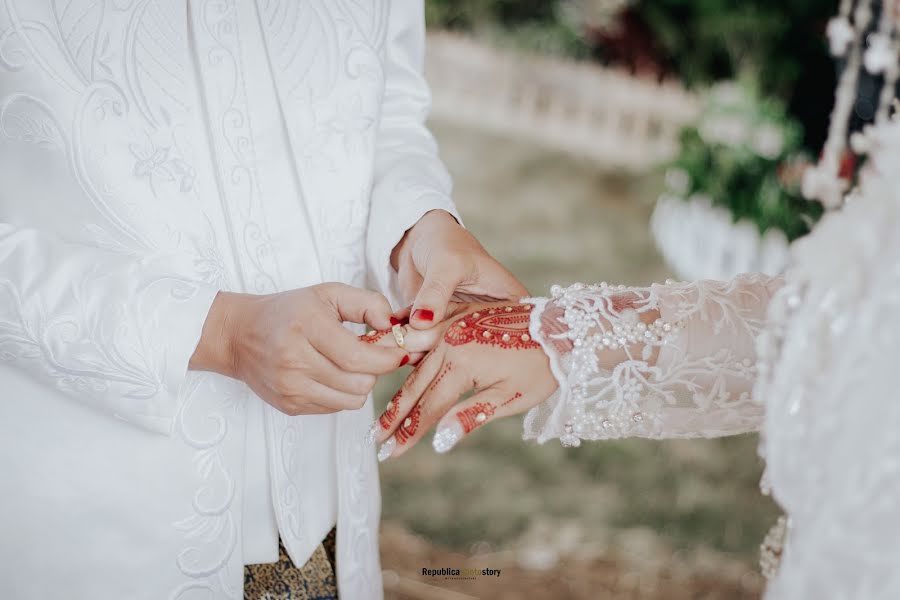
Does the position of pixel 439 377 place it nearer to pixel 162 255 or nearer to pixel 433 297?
pixel 433 297

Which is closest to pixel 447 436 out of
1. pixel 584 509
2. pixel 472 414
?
pixel 472 414

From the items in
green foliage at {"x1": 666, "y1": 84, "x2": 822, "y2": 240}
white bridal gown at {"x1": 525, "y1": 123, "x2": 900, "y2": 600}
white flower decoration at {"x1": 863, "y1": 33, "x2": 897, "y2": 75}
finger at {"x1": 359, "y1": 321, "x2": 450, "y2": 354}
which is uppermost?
white flower decoration at {"x1": 863, "y1": 33, "x2": 897, "y2": 75}

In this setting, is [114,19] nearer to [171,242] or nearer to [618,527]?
[171,242]

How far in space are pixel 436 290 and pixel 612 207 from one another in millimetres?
5291

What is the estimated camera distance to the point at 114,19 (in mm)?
1140

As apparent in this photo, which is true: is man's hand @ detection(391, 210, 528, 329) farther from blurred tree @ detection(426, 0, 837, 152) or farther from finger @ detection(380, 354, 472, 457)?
blurred tree @ detection(426, 0, 837, 152)

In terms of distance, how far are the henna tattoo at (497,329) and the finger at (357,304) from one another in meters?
0.14

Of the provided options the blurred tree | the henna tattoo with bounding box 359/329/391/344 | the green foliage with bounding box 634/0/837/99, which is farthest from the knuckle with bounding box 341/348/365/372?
the green foliage with bounding box 634/0/837/99

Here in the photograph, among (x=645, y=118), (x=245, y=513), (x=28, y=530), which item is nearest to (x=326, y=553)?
(x=245, y=513)

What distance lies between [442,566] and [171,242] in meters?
2.09

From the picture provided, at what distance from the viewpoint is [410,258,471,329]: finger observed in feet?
4.07

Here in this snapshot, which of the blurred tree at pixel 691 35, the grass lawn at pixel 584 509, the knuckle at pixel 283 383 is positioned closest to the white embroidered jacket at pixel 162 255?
the knuckle at pixel 283 383

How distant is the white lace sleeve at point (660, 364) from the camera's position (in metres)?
1.23

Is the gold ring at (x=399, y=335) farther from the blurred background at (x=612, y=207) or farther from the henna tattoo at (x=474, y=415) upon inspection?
the blurred background at (x=612, y=207)
